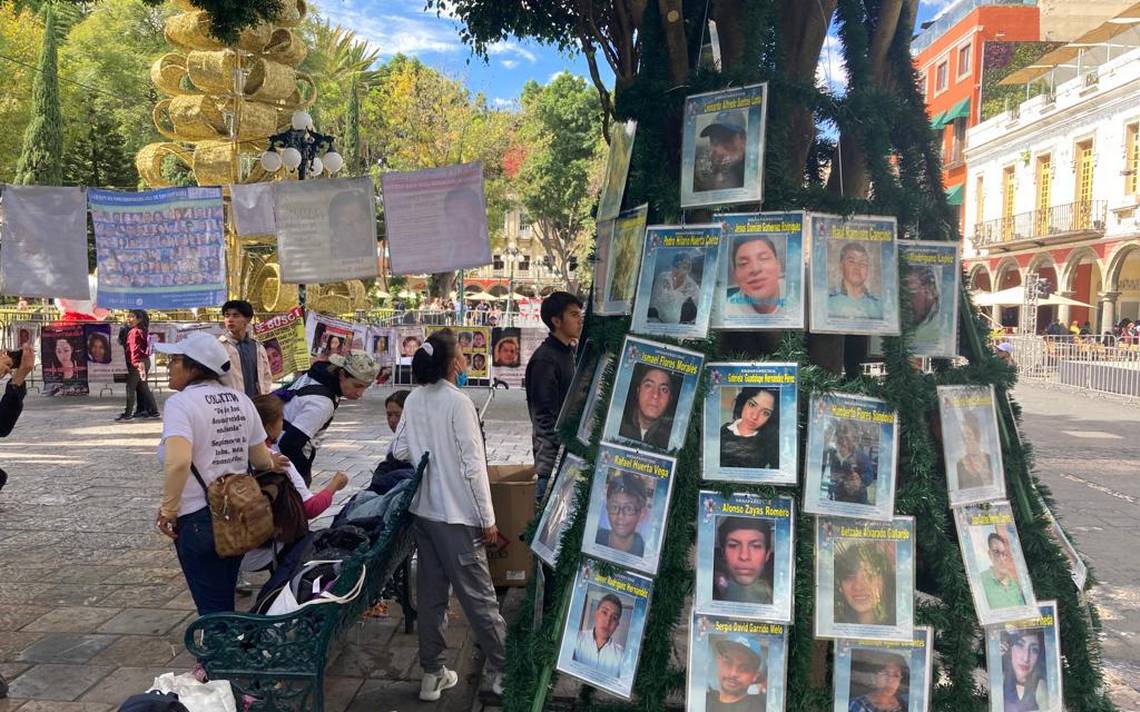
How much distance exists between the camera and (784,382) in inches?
102

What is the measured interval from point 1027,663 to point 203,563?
318cm

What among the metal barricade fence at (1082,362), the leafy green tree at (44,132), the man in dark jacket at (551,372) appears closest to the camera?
the man in dark jacket at (551,372)

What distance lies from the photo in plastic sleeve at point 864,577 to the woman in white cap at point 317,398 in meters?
2.75

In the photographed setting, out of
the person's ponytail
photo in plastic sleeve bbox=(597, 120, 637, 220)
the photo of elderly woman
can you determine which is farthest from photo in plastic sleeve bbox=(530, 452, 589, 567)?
photo in plastic sleeve bbox=(597, 120, 637, 220)

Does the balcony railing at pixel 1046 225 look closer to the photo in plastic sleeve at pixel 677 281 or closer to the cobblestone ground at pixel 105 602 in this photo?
the cobblestone ground at pixel 105 602

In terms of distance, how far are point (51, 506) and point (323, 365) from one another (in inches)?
165

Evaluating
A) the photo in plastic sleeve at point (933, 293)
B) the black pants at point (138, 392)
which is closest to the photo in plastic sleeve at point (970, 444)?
the photo in plastic sleeve at point (933, 293)

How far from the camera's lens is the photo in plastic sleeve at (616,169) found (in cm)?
312

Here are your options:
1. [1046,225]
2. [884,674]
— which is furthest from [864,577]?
[1046,225]

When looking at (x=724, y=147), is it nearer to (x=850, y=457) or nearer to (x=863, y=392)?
(x=863, y=392)

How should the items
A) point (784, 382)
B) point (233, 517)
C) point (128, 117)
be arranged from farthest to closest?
point (128, 117), point (233, 517), point (784, 382)

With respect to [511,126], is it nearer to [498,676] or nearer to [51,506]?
[51,506]

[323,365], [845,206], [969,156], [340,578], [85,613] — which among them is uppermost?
[969,156]

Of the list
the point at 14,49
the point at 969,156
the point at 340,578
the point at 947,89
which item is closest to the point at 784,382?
the point at 340,578
